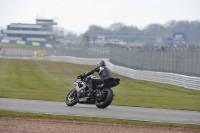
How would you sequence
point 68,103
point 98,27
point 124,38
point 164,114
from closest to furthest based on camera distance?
point 164,114, point 68,103, point 124,38, point 98,27

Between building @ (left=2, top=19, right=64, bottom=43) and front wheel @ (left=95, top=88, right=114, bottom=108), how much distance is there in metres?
82.8

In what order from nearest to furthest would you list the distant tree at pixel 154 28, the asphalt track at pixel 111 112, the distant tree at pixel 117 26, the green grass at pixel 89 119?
the green grass at pixel 89 119
the asphalt track at pixel 111 112
the distant tree at pixel 154 28
the distant tree at pixel 117 26

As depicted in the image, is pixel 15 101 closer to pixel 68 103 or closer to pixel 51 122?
pixel 68 103

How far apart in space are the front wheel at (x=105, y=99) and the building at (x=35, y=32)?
8277 cm

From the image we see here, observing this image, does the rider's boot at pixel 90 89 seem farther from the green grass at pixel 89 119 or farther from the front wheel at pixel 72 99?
the green grass at pixel 89 119

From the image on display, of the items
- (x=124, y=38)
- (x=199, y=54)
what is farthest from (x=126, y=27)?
(x=199, y=54)

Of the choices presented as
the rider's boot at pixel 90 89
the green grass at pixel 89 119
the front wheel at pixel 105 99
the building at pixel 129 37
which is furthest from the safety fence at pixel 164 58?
the building at pixel 129 37

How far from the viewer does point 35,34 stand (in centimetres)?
12300

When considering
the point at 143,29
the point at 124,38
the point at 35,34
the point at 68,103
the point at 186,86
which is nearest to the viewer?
the point at 68,103

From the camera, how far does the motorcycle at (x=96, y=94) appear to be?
1688 centimetres

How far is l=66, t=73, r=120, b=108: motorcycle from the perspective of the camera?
1688cm

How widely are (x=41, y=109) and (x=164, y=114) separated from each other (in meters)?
3.43

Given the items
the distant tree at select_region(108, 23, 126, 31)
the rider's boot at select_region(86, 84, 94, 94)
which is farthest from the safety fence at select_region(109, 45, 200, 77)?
the distant tree at select_region(108, 23, 126, 31)

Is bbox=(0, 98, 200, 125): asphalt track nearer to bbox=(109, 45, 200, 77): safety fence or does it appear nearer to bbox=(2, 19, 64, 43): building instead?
bbox=(109, 45, 200, 77): safety fence
